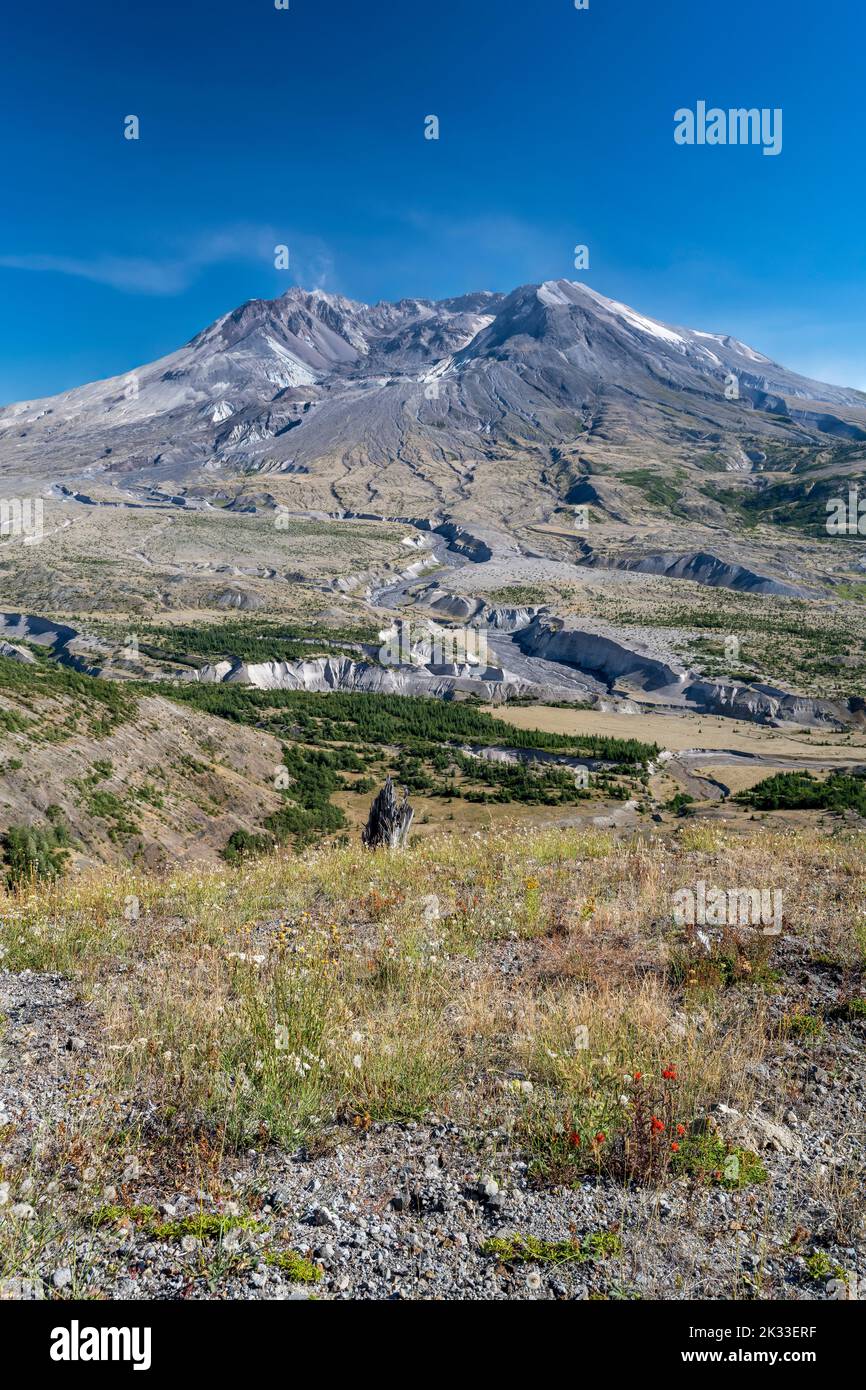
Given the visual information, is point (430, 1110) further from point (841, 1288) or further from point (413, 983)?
point (841, 1288)

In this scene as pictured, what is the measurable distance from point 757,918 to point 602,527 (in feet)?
539

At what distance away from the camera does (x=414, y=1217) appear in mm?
3340

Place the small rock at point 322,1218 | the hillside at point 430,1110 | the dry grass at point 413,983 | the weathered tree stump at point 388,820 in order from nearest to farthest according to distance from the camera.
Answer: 1. the hillside at point 430,1110
2. the small rock at point 322,1218
3. the dry grass at point 413,983
4. the weathered tree stump at point 388,820

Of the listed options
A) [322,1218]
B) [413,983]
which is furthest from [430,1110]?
[413,983]

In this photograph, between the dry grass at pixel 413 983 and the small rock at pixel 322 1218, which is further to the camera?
the dry grass at pixel 413 983

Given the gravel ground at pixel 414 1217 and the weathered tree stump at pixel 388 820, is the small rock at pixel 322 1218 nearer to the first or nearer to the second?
the gravel ground at pixel 414 1217

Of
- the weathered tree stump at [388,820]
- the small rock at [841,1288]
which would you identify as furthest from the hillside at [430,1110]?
the weathered tree stump at [388,820]

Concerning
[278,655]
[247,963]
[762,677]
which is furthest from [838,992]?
[762,677]

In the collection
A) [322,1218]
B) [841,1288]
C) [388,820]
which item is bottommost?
[388,820]

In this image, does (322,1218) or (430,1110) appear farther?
(430,1110)

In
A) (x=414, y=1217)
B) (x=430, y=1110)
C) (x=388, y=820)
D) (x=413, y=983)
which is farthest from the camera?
(x=388, y=820)

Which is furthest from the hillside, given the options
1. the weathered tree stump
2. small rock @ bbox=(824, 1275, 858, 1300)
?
the weathered tree stump

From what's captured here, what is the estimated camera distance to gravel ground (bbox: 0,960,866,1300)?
9.62 ft

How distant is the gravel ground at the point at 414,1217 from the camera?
2.93 meters
